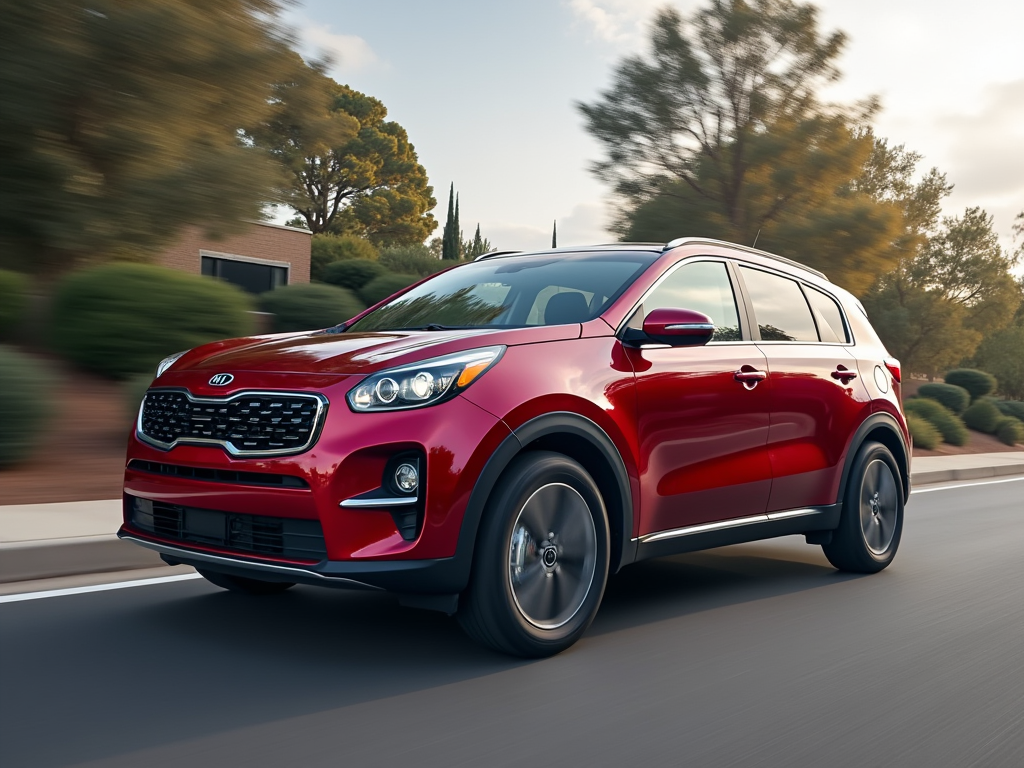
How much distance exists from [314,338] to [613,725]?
2.22m

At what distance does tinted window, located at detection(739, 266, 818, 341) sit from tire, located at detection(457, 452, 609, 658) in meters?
1.80

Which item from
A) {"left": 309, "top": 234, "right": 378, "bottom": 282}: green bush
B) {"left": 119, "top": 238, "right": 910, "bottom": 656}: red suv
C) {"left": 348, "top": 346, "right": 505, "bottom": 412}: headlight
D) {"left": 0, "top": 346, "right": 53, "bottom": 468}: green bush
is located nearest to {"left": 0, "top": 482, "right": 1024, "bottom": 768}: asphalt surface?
{"left": 119, "top": 238, "right": 910, "bottom": 656}: red suv

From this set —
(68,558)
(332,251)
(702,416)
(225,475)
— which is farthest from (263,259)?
(225,475)

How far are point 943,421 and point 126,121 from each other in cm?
1852

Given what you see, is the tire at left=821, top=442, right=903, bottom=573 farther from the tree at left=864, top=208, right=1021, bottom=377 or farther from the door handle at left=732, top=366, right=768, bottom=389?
the tree at left=864, top=208, right=1021, bottom=377

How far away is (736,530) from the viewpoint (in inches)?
222

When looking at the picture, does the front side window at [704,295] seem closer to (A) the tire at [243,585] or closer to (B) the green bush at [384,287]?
(A) the tire at [243,585]

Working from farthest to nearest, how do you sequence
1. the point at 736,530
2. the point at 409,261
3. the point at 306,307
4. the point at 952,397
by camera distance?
the point at 409,261 → the point at 952,397 → the point at 306,307 → the point at 736,530

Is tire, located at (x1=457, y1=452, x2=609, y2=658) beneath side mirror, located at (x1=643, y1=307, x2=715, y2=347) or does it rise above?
beneath

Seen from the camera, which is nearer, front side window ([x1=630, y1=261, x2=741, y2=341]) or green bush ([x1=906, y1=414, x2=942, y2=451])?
front side window ([x1=630, y1=261, x2=741, y2=341])

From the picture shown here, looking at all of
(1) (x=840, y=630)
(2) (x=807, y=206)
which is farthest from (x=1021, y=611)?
(2) (x=807, y=206)

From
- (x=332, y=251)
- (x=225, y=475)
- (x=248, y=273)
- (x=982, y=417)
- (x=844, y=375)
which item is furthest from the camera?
(x=332, y=251)

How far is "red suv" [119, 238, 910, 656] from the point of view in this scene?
4168 mm

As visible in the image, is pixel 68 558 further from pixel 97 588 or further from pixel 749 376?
pixel 749 376
